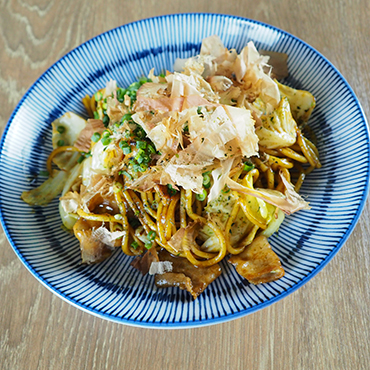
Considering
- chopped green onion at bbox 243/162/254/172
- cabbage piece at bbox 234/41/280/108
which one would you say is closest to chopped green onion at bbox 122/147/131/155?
chopped green onion at bbox 243/162/254/172

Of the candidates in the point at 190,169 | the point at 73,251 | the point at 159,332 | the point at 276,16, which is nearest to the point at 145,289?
the point at 159,332

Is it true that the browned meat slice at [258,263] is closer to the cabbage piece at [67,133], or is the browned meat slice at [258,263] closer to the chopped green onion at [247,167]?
the chopped green onion at [247,167]

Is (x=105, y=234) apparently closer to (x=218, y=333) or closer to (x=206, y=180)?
(x=206, y=180)

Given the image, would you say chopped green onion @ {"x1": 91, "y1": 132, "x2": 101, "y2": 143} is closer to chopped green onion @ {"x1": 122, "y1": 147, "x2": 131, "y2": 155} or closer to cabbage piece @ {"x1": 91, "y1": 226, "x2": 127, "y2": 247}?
chopped green onion @ {"x1": 122, "y1": 147, "x2": 131, "y2": 155}

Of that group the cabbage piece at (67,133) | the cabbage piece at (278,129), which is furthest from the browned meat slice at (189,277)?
the cabbage piece at (67,133)

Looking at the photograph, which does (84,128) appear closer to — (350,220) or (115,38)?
(115,38)
